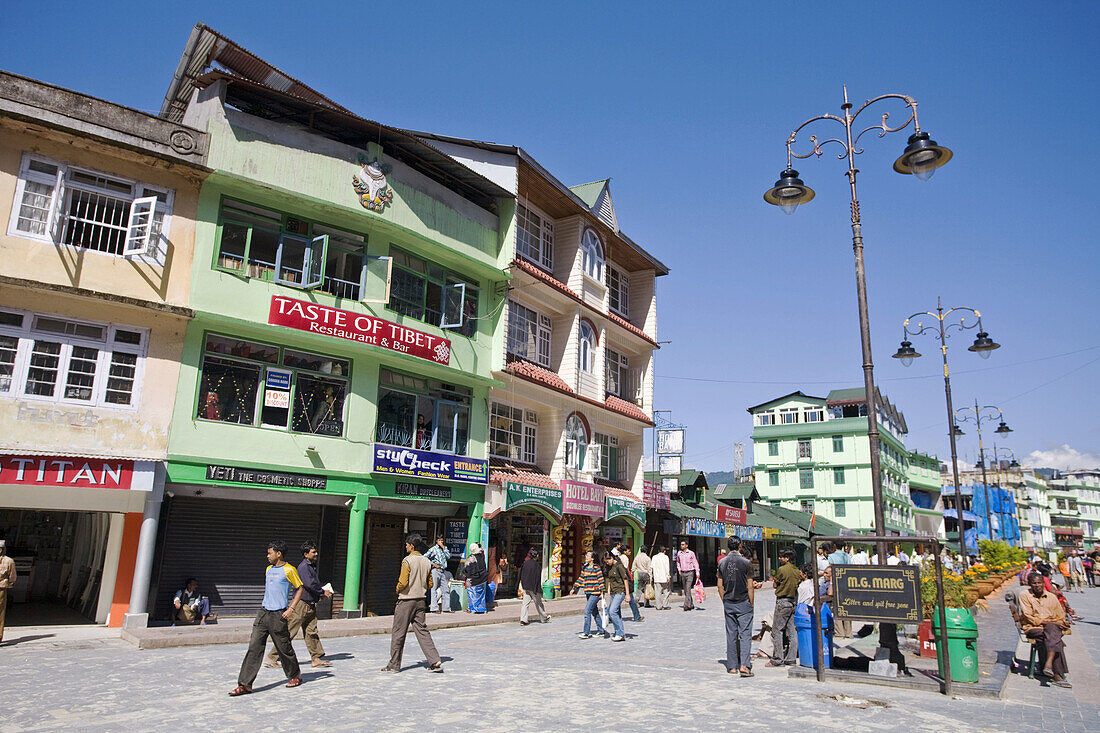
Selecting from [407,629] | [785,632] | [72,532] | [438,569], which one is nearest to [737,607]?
[785,632]

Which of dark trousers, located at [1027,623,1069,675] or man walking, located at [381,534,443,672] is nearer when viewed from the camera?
man walking, located at [381,534,443,672]

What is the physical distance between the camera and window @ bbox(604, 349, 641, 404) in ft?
100

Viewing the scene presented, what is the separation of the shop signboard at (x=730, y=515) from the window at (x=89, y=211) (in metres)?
26.0

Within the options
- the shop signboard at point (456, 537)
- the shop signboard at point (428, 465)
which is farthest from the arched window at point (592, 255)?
the shop signboard at point (456, 537)

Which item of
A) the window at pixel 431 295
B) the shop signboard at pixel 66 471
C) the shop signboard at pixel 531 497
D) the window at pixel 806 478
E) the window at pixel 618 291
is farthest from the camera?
the window at pixel 806 478

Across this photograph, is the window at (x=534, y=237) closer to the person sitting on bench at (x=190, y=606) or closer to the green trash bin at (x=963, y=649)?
the person sitting on bench at (x=190, y=606)

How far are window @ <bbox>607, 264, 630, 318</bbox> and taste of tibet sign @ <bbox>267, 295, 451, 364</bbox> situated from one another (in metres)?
11.0

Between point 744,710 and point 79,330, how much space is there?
14338mm

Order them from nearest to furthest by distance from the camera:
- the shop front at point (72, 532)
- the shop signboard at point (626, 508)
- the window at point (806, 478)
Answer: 1. the shop front at point (72, 532)
2. the shop signboard at point (626, 508)
3. the window at point (806, 478)

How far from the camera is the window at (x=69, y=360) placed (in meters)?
14.7

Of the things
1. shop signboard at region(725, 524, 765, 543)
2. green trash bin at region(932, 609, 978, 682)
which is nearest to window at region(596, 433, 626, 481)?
shop signboard at region(725, 524, 765, 543)

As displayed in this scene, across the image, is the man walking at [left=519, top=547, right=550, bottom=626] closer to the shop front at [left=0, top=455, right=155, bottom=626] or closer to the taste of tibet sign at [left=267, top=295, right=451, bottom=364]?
the taste of tibet sign at [left=267, top=295, right=451, bottom=364]

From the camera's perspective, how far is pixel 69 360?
15234 mm

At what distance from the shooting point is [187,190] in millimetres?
16969
